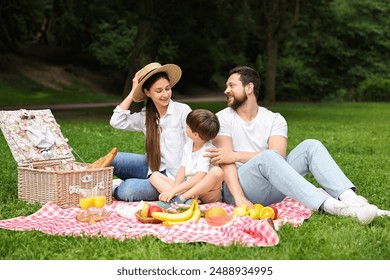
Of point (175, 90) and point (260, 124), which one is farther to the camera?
point (175, 90)

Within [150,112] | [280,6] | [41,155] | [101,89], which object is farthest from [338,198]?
[101,89]

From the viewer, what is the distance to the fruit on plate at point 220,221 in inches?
191

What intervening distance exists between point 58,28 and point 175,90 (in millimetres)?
7572

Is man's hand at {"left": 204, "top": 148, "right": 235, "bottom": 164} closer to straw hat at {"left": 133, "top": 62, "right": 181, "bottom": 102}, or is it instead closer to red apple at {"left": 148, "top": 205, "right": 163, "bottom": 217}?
red apple at {"left": 148, "top": 205, "right": 163, "bottom": 217}

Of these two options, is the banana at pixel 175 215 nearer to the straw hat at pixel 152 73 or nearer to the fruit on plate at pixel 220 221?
the fruit on plate at pixel 220 221

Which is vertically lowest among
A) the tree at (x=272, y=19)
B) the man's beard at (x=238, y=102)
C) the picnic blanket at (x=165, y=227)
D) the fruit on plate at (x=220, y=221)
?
the picnic blanket at (x=165, y=227)

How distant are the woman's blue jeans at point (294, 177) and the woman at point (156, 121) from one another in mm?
657

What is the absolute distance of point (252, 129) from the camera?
581cm

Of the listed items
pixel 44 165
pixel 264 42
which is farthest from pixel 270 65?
pixel 44 165

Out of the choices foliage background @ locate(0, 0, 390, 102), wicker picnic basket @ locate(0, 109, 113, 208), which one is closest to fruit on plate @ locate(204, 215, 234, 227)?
wicker picnic basket @ locate(0, 109, 113, 208)

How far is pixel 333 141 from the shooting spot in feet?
44.6

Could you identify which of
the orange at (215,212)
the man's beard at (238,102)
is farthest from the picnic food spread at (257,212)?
the man's beard at (238,102)
